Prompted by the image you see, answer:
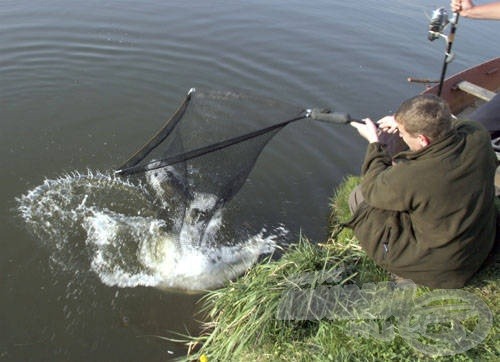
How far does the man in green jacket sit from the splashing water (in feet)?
6.60

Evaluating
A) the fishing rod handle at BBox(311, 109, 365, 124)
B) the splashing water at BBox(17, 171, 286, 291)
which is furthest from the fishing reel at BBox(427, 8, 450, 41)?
the splashing water at BBox(17, 171, 286, 291)

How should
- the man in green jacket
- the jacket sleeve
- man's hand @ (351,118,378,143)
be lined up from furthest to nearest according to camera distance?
man's hand @ (351,118,378,143)
the jacket sleeve
the man in green jacket

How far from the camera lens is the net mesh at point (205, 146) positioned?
15.0ft

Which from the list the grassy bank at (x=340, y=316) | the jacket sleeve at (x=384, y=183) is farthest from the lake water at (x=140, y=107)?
the jacket sleeve at (x=384, y=183)

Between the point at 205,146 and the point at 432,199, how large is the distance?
2.32m

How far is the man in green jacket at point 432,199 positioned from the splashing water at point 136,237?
2.01 meters

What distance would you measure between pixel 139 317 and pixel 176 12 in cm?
861

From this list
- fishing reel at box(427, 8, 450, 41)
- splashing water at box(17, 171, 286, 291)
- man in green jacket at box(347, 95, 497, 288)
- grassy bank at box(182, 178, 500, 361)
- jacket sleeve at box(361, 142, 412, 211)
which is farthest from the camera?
fishing reel at box(427, 8, 450, 41)

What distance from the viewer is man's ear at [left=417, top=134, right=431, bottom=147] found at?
3061mm

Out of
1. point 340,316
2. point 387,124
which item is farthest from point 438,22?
point 340,316

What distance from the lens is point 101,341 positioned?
4352mm

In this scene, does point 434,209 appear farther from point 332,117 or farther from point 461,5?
point 461,5

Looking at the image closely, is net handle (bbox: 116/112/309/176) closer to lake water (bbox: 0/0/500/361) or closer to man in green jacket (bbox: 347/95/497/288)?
man in green jacket (bbox: 347/95/497/288)

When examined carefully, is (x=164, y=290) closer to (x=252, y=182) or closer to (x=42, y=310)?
(x=42, y=310)
